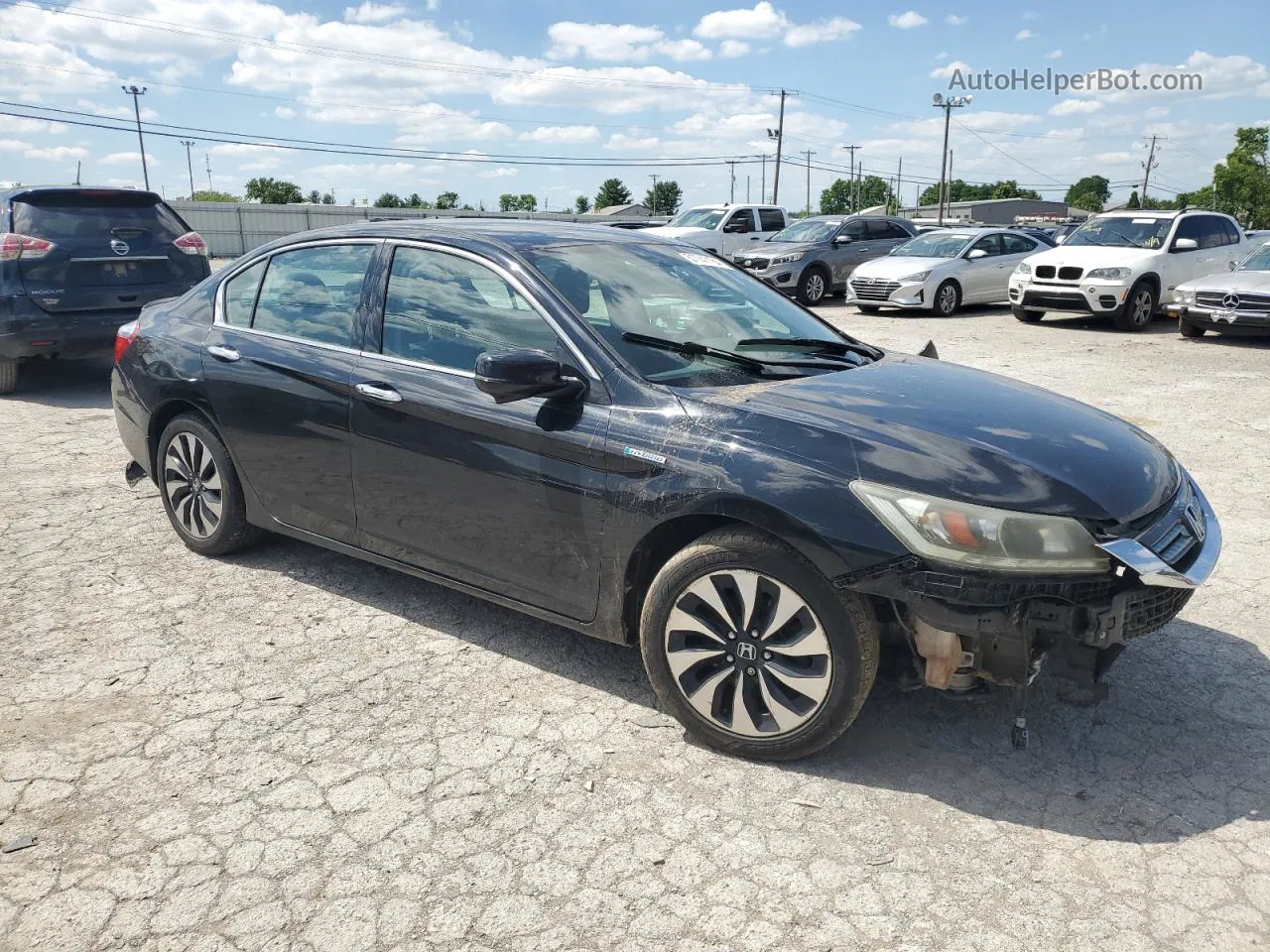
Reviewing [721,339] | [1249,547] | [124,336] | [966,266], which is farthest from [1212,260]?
[124,336]

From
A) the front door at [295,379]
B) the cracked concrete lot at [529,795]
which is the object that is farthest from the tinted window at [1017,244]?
the front door at [295,379]

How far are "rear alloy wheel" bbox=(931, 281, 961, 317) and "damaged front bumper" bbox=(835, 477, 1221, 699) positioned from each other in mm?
14796

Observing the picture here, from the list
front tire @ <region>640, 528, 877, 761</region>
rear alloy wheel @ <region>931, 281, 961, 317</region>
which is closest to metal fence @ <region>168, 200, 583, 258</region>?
rear alloy wheel @ <region>931, 281, 961, 317</region>

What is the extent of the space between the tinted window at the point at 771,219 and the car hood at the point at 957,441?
1950 cm

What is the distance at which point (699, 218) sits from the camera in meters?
22.4

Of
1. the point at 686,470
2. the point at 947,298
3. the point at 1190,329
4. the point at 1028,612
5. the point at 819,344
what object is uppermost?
the point at 819,344

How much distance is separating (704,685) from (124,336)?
3767mm

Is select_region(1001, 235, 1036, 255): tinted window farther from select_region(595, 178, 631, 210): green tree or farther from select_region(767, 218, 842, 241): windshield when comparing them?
select_region(595, 178, 631, 210): green tree

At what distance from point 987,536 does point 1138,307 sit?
45.8 ft

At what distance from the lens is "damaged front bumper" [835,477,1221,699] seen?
2826mm

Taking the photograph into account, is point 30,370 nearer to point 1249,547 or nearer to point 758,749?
point 758,749

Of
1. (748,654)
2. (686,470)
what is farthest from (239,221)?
(748,654)

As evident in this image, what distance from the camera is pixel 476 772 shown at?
10.5 ft

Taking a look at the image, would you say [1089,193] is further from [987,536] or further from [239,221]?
[987,536]
